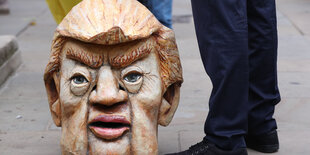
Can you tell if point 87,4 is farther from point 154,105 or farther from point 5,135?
point 5,135

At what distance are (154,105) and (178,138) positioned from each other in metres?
0.81

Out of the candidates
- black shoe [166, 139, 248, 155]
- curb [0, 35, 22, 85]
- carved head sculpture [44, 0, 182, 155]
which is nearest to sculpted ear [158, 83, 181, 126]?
carved head sculpture [44, 0, 182, 155]

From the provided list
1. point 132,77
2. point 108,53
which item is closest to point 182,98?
point 132,77

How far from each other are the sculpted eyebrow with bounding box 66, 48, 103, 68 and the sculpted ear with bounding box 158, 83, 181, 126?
18.3 inches

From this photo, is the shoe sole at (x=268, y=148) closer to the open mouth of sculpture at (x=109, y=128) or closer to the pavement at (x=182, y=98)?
the pavement at (x=182, y=98)

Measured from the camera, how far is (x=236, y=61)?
283cm

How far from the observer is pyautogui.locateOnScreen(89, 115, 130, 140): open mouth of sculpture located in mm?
2697

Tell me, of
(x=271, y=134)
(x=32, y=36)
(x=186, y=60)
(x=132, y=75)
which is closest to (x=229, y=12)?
(x=132, y=75)

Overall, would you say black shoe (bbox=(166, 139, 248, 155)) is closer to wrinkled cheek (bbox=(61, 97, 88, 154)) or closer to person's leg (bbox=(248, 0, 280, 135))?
person's leg (bbox=(248, 0, 280, 135))

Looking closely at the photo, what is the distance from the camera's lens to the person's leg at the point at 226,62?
2.81 meters

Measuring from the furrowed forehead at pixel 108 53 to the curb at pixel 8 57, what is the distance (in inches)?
91.8

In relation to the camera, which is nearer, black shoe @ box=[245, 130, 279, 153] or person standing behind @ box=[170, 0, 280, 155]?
person standing behind @ box=[170, 0, 280, 155]

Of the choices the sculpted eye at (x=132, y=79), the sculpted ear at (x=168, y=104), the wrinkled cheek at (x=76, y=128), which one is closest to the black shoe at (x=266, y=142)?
the sculpted ear at (x=168, y=104)

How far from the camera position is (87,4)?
2773mm
